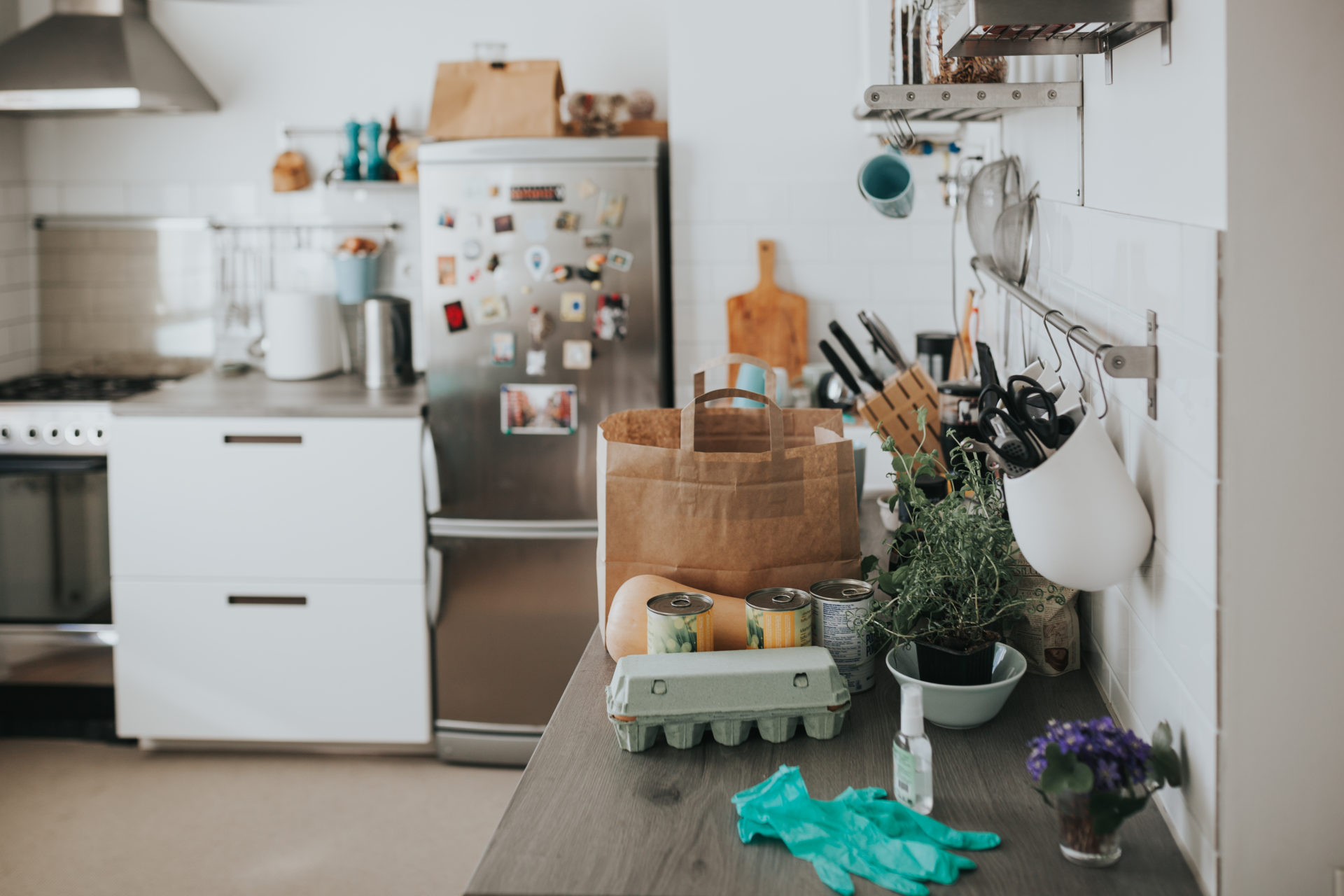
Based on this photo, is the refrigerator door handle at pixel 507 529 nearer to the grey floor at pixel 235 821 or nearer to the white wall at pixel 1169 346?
the grey floor at pixel 235 821

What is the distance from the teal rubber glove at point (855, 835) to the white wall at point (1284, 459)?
23cm

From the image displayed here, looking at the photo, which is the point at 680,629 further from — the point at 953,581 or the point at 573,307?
the point at 573,307

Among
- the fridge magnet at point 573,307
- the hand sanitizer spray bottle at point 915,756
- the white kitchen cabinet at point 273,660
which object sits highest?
the fridge magnet at point 573,307

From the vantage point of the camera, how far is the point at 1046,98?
1499mm

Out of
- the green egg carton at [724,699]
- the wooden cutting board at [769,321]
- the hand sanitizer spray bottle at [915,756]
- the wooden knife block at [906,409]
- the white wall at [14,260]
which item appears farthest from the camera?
the white wall at [14,260]

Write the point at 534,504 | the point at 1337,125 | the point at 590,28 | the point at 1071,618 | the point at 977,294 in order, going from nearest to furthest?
the point at 1337,125, the point at 1071,618, the point at 977,294, the point at 534,504, the point at 590,28

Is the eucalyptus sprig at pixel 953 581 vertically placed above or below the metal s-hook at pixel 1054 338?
below

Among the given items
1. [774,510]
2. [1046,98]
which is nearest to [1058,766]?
[774,510]

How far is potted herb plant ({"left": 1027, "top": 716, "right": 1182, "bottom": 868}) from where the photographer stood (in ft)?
3.27

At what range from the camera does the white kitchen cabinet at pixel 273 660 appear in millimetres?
3088

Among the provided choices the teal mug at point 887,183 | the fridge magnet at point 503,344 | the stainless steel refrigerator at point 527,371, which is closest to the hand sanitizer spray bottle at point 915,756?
the teal mug at point 887,183

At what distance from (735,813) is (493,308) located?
2094 mm

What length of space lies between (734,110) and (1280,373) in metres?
Result: 2.37

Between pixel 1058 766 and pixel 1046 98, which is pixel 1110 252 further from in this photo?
pixel 1058 766
